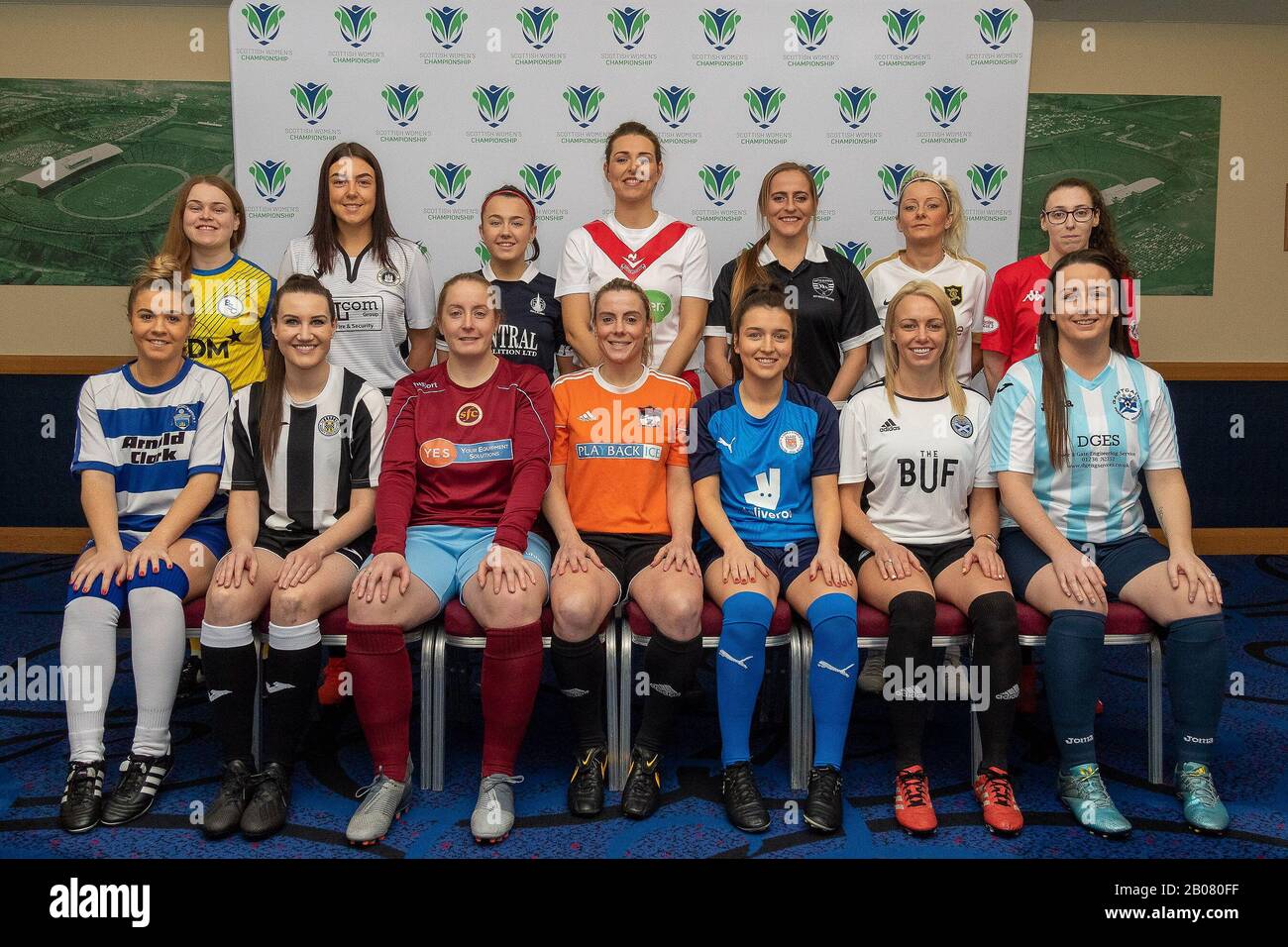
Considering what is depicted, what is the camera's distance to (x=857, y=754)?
2.74m

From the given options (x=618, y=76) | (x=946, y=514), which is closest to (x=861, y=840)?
(x=946, y=514)

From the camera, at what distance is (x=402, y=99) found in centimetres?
419

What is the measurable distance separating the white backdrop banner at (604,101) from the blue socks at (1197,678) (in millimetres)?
2396

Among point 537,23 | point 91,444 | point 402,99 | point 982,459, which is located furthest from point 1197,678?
point 402,99

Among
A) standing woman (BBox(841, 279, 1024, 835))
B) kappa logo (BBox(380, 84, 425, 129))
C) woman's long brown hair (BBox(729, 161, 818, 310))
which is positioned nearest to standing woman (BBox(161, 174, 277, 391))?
kappa logo (BBox(380, 84, 425, 129))

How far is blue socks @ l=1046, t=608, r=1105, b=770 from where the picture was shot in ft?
7.80

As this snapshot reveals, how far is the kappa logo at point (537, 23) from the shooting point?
418 cm

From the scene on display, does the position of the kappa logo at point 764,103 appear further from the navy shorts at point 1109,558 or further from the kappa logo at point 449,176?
the navy shorts at point 1109,558

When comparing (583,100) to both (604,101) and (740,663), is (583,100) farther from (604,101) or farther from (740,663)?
(740,663)

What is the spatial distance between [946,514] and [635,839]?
3.74 ft

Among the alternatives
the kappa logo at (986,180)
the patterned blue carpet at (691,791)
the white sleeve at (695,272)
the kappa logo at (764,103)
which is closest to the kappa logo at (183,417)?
the patterned blue carpet at (691,791)

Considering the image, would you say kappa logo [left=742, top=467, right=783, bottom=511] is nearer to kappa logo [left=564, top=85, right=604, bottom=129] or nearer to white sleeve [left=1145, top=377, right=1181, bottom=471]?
white sleeve [left=1145, top=377, right=1181, bottom=471]

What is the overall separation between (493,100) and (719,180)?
975mm
